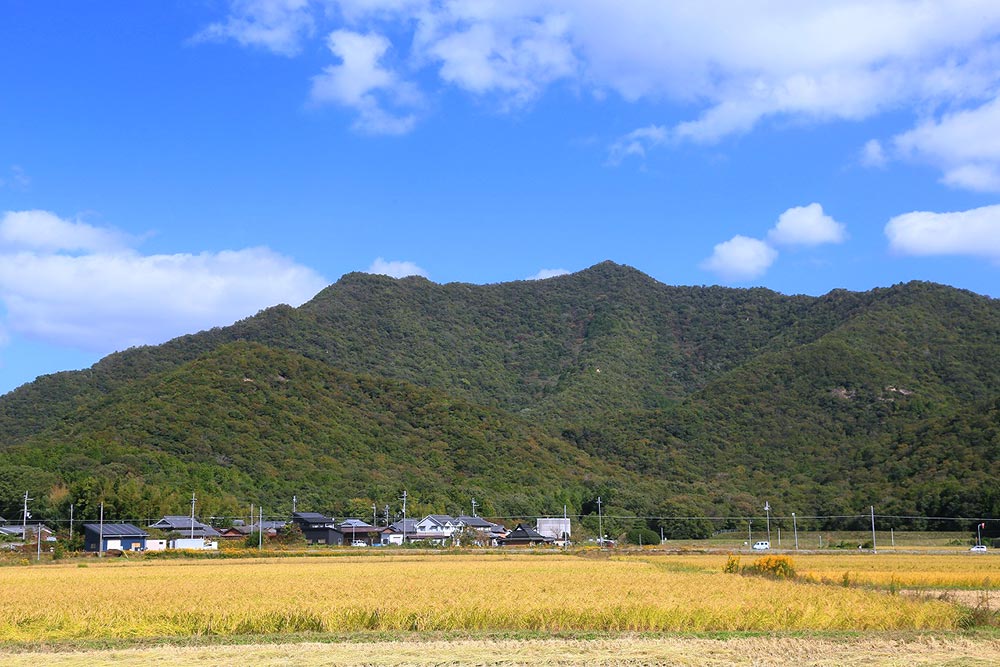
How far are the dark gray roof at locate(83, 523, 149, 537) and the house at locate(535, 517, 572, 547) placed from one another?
120 ft

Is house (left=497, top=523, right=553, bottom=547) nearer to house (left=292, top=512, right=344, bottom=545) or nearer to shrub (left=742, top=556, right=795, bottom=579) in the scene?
house (left=292, top=512, right=344, bottom=545)

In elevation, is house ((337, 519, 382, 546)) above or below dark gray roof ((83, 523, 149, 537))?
below

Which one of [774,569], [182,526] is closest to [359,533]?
[182,526]

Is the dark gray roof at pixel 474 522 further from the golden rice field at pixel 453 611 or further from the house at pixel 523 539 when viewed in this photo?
the golden rice field at pixel 453 611

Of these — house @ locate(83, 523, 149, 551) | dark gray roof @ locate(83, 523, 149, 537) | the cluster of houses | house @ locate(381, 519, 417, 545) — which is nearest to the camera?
house @ locate(83, 523, 149, 551)

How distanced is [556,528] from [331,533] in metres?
22.9

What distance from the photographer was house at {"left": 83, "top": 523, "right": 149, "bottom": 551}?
66812 millimetres

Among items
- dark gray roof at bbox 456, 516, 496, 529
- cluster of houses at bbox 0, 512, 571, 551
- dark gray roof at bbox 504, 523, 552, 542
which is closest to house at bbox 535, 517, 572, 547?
cluster of houses at bbox 0, 512, 571, 551

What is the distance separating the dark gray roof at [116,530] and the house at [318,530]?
13.5 meters

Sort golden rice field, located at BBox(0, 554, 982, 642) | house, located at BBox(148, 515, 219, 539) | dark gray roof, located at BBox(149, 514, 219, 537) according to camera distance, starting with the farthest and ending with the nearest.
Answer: dark gray roof, located at BBox(149, 514, 219, 537), house, located at BBox(148, 515, 219, 539), golden rice field, located at BBox(0, 554, 982, 642)

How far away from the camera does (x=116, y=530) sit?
67.6 meters

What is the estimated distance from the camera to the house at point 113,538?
66812mm

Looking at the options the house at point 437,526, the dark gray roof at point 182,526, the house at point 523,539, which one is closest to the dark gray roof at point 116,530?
the dark gray roof at point 182,526

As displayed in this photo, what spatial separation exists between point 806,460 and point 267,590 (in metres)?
98.9
